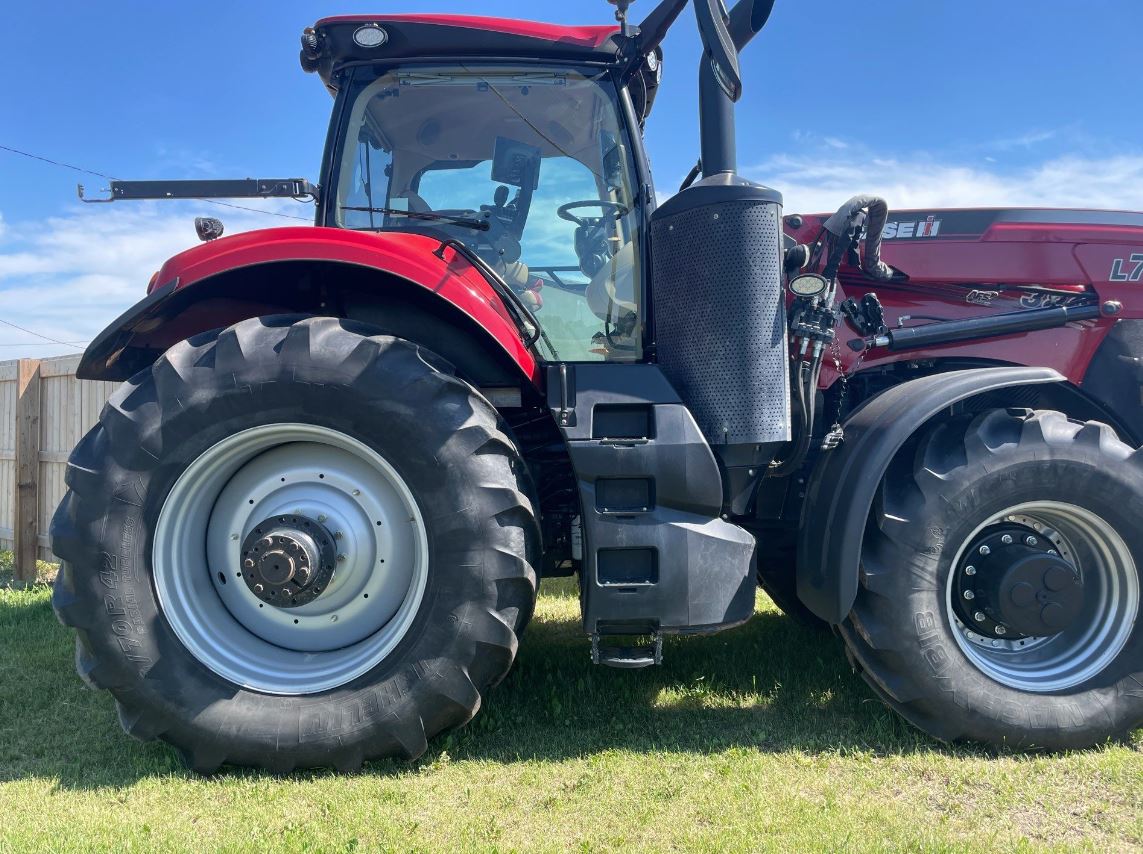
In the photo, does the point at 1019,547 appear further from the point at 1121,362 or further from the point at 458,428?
the point at 458,428

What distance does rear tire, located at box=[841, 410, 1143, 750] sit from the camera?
239 cm

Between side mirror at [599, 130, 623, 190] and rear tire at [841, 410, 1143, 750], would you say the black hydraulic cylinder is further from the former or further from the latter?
side mirror at [599, 130, 623, 190]

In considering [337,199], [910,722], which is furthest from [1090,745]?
[337,199]

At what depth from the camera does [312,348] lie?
228 cm

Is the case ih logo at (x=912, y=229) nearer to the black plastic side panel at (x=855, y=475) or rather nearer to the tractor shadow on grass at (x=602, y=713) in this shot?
the black plastic side panel at (x=855, y=475)

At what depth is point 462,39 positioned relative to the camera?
272cm

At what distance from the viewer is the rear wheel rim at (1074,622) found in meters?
2.48

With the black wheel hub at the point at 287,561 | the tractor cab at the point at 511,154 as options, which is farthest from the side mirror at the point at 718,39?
the black wheel hub at the point at 287,561

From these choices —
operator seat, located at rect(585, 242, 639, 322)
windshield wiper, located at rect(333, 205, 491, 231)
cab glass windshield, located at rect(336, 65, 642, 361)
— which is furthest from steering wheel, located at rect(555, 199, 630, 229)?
windshield wiper, located at rect(333, 205, 491, 231)

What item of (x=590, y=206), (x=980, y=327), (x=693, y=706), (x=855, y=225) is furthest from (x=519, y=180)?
(x=693, y=706)

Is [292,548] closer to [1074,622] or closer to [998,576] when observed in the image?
[998,576]

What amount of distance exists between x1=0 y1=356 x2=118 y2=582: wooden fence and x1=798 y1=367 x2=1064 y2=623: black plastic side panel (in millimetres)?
5327

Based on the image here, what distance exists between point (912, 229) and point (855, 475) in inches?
48.3

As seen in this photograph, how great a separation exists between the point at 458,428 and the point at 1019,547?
1865mm
